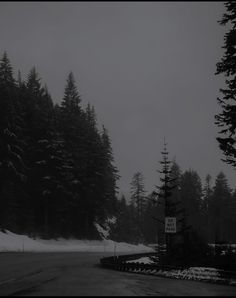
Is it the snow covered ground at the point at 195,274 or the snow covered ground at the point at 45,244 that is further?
the snow covered ground at the point at 45,244

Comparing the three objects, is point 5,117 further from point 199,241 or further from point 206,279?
point 206,279

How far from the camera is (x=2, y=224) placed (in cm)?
5331

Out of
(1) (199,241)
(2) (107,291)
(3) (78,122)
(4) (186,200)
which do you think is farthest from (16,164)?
(4) (186,200)

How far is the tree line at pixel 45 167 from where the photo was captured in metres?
55.1

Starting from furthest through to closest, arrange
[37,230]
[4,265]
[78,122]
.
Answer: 1. [78,122]
2. [37,230]
3. [4,265]

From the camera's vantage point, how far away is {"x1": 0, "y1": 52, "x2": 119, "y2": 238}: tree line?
55062mm

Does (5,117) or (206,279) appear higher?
(5,117)

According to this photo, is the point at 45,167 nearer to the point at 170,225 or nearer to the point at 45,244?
the point at 45,244

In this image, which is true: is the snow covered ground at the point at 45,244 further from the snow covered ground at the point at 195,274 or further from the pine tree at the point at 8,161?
the snow covered ground at the point at 195,274

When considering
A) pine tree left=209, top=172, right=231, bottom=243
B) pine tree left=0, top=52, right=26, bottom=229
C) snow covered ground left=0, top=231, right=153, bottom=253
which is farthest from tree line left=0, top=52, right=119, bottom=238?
A: pine tree left=209, top=172, right=231, bottom=243

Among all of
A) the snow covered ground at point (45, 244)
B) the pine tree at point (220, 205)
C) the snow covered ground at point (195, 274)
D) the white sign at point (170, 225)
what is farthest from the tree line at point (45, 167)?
the pine tree at point (220, 205)

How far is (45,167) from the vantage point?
6034 cm

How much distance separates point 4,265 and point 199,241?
11769 mm

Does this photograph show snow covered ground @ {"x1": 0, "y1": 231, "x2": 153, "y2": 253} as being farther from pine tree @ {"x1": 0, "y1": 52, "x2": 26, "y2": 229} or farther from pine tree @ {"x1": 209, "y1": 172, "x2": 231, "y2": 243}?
pine tree @ {"x1": 209, "y1": 172, "x2": 231, "y2": 243}
